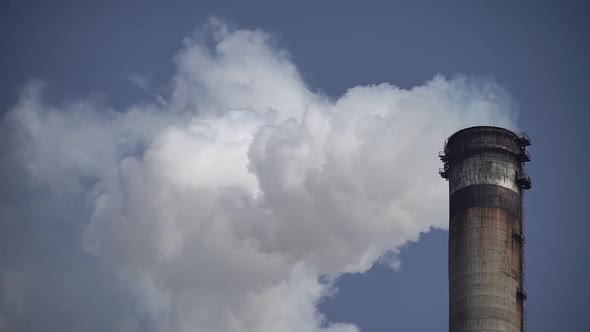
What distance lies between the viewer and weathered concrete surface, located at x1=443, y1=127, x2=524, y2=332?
198ft

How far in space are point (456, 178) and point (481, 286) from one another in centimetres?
829

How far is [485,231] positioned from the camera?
62.6 meters

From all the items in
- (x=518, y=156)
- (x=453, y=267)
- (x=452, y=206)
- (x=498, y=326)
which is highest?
(x=518, y=156)

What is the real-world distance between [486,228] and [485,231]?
22 cm

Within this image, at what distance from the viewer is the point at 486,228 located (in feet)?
206

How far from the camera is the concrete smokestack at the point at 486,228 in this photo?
60.5 metres

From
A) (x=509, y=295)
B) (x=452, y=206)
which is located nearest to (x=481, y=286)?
(x=509, y=295)

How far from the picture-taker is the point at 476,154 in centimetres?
6562

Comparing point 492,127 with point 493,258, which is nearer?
point 493,258

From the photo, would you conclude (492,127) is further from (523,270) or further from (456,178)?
(523,270)

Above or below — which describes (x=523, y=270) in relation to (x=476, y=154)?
below

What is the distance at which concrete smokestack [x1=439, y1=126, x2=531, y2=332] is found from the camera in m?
60.5

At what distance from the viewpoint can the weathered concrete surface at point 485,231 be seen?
60.5 m

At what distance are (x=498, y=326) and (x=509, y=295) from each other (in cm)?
231
